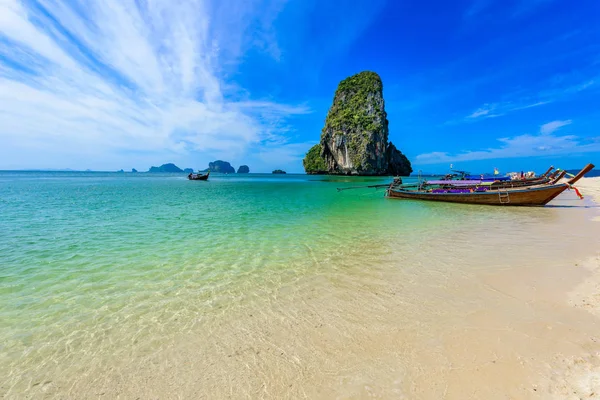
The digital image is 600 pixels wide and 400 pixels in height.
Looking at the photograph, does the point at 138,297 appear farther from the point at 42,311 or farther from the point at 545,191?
the point at 545,191

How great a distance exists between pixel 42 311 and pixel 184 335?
9.35 ft

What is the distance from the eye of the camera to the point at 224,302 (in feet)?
16.5

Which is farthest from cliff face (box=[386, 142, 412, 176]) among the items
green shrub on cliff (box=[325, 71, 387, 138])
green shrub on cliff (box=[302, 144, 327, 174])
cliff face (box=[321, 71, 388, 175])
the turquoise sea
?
the turquoise sea

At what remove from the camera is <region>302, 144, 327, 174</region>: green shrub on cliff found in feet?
406

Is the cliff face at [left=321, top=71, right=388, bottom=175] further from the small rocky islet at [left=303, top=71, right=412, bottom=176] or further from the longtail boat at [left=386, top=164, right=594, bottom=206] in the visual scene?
the longtail boat at [left=386, top=164, right=594, bottom=206]

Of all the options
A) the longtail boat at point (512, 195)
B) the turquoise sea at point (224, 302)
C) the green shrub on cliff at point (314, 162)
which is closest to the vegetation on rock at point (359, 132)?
the green shrub on cliff at point (314, 162)

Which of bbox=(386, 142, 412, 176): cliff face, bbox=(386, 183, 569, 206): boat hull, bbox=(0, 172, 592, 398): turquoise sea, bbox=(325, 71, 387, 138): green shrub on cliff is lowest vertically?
bbox=(0, 172, 592, 398): turquoise sea

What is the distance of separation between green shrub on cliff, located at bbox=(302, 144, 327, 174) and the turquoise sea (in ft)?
365

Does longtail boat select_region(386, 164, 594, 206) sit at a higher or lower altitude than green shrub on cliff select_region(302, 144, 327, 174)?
lower

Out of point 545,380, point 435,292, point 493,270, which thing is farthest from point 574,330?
point 493,270

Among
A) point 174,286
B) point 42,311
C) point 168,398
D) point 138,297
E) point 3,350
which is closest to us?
point 168,398

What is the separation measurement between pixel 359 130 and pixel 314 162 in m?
37.0

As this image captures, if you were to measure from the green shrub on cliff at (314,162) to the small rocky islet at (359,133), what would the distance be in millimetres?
4746

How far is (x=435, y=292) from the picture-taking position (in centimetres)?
525
